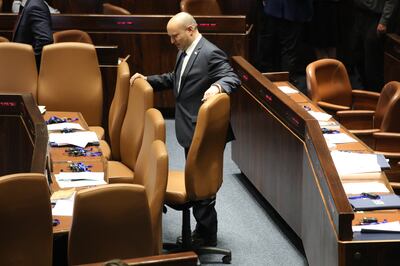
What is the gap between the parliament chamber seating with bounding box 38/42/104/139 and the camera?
651cm

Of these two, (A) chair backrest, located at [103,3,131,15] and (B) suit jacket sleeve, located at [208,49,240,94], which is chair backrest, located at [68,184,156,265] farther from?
(A) chair backrest, located at [103,3,131,15]

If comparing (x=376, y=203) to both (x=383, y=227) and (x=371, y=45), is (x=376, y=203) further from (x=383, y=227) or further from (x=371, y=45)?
(x=371, y=45)

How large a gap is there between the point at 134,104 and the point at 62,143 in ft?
1.84

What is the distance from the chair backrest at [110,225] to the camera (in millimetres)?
3727

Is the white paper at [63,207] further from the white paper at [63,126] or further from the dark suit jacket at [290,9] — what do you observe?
the dark suit jacket at [290,9]

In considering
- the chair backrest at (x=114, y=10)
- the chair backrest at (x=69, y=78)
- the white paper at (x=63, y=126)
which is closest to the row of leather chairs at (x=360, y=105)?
the chair backrest at (x=69, y=78)

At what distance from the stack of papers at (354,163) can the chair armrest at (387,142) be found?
766 millimetres

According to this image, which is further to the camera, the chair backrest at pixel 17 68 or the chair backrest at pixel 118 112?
the chair backrest at pixel 17 68

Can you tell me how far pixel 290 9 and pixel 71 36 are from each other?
2.24m

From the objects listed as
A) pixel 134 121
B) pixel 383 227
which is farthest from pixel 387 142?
pixel 383 227

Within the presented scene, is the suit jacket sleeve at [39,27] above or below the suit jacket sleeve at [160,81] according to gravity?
above

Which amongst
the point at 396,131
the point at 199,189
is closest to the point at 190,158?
the point at 199,189

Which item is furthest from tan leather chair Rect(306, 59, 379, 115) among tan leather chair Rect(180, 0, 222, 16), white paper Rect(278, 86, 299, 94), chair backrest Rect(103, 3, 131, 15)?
tan leather chair Rect(180, 0, 222, 16)

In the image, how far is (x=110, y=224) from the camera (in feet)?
12.4
